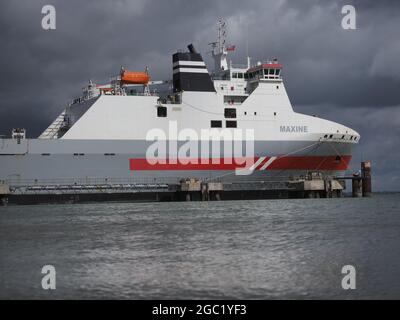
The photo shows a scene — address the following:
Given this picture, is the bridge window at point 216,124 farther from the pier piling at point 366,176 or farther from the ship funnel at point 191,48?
the pier piling at point 366,176

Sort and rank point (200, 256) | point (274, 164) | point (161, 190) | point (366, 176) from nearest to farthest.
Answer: point (200, 256) → point (161, 190) → point (274, 164) → point (366, 176)

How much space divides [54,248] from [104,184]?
1991 cm

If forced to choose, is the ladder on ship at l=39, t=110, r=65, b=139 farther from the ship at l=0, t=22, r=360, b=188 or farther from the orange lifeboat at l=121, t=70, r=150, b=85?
the orange lifeboat at l=121, t=70, r=150, b=85

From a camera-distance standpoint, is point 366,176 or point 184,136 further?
point 366,176

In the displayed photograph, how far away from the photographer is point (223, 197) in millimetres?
43312

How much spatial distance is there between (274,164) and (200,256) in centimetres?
2578

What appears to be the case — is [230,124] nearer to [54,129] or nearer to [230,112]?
[230,112]

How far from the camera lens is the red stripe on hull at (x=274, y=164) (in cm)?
4068

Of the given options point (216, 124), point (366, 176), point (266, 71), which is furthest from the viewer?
point (366, 176)

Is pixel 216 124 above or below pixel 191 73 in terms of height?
below

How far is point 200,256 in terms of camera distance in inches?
707

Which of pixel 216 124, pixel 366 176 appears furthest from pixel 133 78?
pixel 366 176

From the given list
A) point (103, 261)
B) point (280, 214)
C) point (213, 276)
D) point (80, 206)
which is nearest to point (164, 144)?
point (80, 206)
